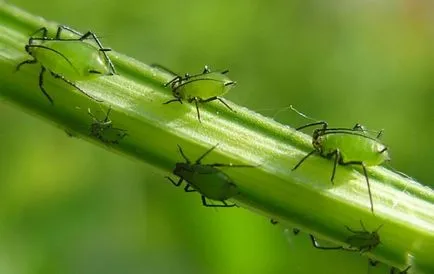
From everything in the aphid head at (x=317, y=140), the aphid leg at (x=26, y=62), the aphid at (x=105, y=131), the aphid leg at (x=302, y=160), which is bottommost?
the aphid at (x=105, y=131)

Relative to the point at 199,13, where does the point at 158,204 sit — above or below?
below

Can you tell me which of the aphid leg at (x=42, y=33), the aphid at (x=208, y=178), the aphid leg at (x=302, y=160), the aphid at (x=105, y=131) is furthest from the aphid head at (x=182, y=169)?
the aphid leg at (x=42, y=33)

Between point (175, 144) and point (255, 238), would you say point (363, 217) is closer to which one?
point (175, 144)

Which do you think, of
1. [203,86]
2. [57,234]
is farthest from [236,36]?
[203,86]

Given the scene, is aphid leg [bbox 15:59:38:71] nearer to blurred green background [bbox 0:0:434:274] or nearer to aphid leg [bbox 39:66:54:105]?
aphid leg [bbox 39:66:54:105]

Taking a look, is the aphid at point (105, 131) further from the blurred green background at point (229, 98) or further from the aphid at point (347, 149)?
the blurred green background at point (229, 98)

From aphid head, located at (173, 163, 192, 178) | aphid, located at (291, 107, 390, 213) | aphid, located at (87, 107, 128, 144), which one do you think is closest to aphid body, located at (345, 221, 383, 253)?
aphid, located at (291, 107, 390, 213)

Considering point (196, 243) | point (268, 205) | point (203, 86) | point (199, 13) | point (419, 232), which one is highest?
point (199, 13)

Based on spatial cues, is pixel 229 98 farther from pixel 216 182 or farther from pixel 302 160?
pixel 216 182

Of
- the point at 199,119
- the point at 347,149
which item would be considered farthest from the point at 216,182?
the point at 347,149
